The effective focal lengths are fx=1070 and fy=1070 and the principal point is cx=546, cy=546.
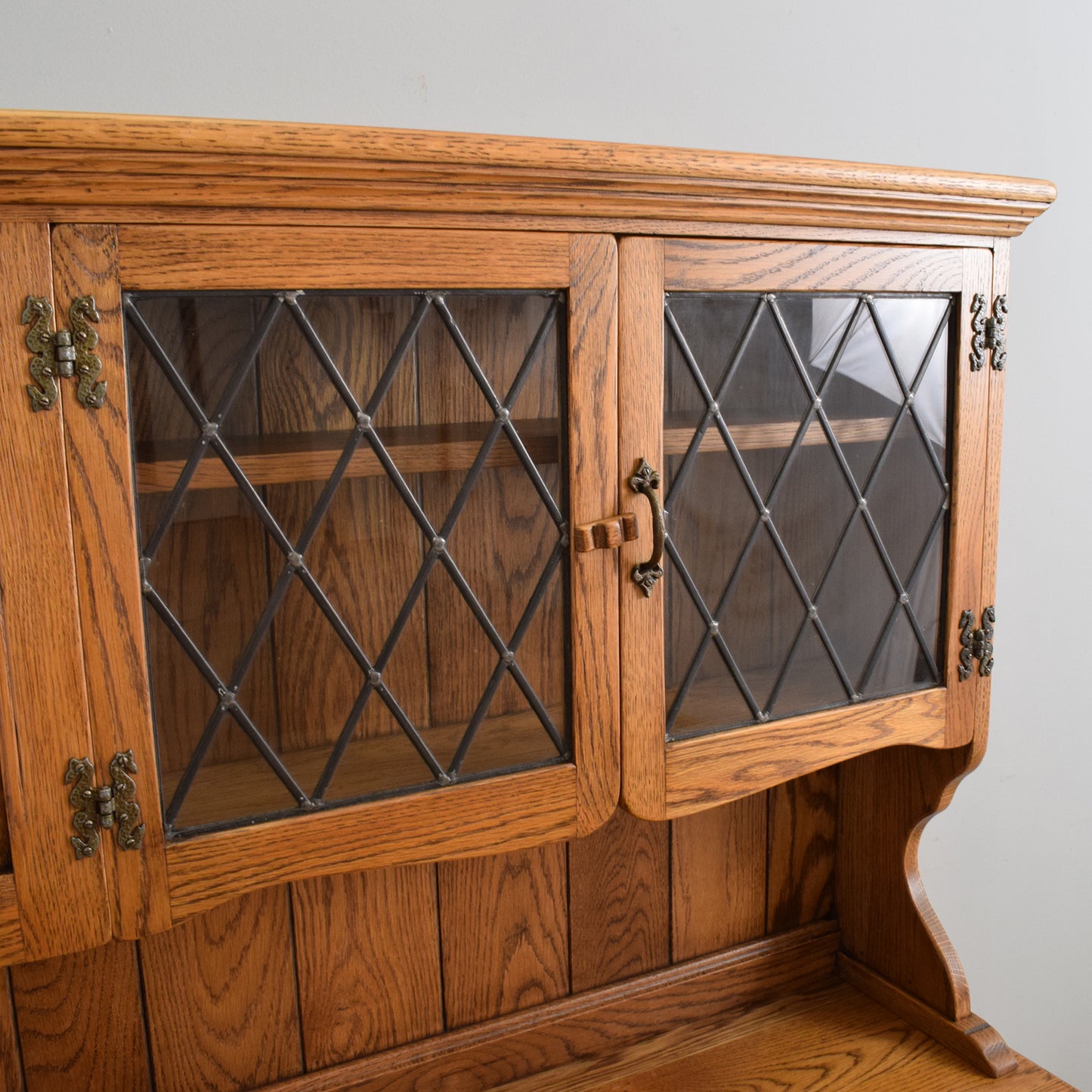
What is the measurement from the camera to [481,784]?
87 cm

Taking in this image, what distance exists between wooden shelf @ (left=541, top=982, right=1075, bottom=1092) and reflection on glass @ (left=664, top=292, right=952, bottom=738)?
0.47 meters

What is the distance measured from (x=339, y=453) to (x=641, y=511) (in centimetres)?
25

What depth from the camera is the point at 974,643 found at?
110 centimetres

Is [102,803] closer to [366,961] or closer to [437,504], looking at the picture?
[437,504]

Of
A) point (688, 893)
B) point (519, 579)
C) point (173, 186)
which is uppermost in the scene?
point (173, 186)

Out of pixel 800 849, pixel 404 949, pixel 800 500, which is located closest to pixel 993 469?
pixel 800 500

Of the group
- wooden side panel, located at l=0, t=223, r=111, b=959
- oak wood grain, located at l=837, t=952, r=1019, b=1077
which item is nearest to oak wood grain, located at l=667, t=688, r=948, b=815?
oak wood grain, located at l=837, t=952, r=1019, b=1077

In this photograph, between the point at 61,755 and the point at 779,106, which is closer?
the point at 61,755

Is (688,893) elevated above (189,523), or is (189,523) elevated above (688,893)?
(189,523)

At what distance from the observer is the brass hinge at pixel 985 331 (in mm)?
1048

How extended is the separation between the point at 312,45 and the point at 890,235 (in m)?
0.60

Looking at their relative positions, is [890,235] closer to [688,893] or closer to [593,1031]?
[688,893]

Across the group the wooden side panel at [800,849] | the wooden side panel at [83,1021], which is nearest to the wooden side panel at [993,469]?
the wooden side panel at [800,849]

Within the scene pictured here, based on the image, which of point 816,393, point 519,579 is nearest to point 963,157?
point 816,393
